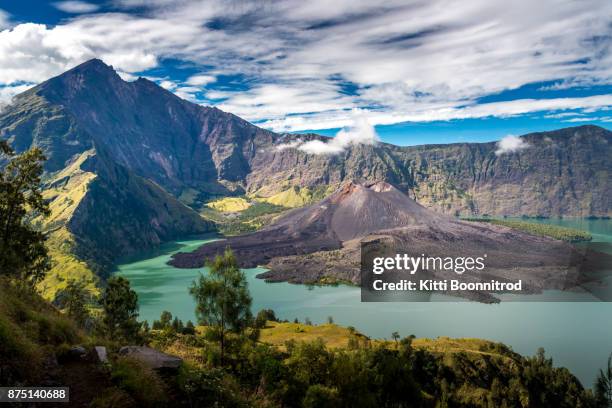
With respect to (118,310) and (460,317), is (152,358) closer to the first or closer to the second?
(118,310)

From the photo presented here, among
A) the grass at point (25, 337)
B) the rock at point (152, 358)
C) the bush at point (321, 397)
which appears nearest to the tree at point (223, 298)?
the bush at point (321, 397)

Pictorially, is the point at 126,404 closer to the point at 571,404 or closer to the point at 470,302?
the point at 571,404

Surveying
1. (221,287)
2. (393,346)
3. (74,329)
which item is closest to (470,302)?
(393,346)

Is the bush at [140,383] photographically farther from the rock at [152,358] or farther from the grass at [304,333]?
the grass at [304,333]

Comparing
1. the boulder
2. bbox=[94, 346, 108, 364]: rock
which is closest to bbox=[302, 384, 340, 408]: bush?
bbox=[94, 346, 108, 364]: rock

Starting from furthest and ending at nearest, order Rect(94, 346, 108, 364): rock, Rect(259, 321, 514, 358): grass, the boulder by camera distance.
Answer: Rect(259, 321, 514, 358): grass → the boulder → Rect(94, 346, 108, 364): rock

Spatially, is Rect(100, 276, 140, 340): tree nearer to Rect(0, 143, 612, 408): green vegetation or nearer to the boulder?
Rect(0, 143, 612, 408): green vegetation

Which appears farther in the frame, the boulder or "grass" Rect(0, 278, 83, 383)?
the boulder
